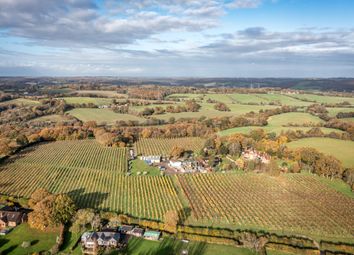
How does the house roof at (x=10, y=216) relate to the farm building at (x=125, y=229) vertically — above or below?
above

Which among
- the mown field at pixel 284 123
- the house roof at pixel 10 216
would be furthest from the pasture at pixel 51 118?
the house roof at pixel 10 216

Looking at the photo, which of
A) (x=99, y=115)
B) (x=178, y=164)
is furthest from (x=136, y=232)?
(x=99, y=115)

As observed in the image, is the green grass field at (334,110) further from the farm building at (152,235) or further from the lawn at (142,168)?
the farm building at (152,235)

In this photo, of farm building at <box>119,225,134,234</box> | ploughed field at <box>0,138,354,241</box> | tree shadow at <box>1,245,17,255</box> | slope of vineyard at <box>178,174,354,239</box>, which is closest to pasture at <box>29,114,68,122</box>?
ploughed field at <box>0,138,354,241</box>

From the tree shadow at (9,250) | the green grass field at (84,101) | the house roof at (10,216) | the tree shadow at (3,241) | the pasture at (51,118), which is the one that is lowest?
the tree shadow at (3,241)

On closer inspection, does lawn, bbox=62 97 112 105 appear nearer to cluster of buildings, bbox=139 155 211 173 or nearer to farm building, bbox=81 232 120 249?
cluster of buildings, bbox=139 155 211 173

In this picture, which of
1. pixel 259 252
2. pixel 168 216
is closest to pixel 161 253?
pixel 168 216

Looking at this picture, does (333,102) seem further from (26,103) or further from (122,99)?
(26,103)
